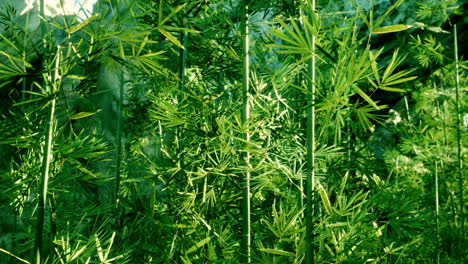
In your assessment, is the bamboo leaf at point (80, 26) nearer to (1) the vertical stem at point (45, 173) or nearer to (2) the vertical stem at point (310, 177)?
(1) the vertical stem at point (45, 173)

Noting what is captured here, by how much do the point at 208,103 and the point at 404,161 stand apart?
210 cm

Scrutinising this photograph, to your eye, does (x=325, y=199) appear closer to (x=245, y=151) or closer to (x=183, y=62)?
(x=245, y=151)

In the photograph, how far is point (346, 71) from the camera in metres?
0.81

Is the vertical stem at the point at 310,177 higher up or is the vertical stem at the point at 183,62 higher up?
the vertical stem at the point at 183,62

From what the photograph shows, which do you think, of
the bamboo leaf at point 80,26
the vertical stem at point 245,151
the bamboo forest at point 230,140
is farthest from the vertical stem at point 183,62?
the bamboo leaf at point 80,26

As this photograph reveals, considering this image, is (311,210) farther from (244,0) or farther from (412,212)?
(244,0)

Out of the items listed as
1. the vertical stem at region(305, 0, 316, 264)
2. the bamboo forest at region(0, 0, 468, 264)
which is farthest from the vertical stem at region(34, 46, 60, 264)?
the vertical stem at region(305, 0, 316, 264)

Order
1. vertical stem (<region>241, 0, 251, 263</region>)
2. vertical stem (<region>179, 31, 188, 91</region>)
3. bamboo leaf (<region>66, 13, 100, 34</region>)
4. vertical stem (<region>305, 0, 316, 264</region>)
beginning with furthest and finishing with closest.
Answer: vertical stem (<region>179, 31, 188, 91</region>) → vertical stem (<region>241, 0, 251, 263</region>) → vertical stem (<region>305, 0, 316, 264</region>) → bamboo leaf (<region>66, 13, 100, 34</region>)

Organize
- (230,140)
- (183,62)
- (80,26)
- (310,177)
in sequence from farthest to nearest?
1. (183,62)
2. (230,140)
3. (310,177)
4. (80,26)

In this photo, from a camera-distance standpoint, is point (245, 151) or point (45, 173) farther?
point (245, 151)

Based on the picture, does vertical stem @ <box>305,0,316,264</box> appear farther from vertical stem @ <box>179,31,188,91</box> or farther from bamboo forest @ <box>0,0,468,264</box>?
vertical stem @ <box>179,31,188,91</box>

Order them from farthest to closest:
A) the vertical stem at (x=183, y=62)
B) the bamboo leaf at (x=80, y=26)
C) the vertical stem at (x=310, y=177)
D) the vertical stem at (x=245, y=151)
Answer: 1. the vertical stem at (x=183, y=62)
2. the vertical stem at (x=245, y=151)
3. the vertical stem at (x=310, y=177)
4. the bamboo leaf at (x=80, y=26)

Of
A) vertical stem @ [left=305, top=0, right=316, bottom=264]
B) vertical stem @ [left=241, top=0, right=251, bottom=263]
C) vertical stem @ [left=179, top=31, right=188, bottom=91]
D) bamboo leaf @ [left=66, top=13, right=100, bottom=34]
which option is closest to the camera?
bamboo leaf @ [left=66, top=13, right=100, bottom=34]

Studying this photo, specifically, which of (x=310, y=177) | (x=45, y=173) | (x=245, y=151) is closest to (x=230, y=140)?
(x=245, y=151)
